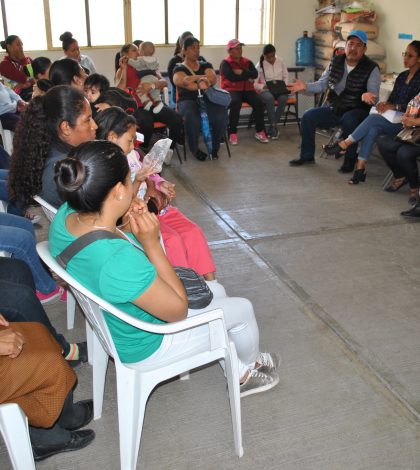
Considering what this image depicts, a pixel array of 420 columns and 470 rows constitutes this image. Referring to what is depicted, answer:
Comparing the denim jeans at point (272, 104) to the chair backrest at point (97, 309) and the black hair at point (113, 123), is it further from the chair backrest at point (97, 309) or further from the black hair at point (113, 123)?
the chair backrest at point (97, 309)

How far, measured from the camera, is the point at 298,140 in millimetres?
6484

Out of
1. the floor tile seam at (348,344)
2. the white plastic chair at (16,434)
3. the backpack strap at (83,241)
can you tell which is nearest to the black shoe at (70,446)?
the white plastic chair at (16,434)

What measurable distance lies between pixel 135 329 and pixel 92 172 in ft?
1.66

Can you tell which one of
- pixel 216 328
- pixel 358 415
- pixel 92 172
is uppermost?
pixel 92 172

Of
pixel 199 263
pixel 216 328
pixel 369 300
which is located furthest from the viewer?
pixel 369 300

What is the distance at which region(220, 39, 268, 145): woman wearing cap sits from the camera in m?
6.26

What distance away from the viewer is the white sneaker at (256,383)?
6.95 feet

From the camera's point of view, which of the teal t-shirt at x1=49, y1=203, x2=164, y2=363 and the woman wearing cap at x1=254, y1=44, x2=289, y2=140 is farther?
the woman wearing cap at x1=254, y1=44, x2=289, y2=140

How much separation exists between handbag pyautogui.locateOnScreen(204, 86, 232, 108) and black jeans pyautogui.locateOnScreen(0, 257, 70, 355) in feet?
13.1

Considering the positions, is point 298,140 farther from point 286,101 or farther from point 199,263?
point 199,263

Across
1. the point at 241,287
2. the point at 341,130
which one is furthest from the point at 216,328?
the point at 341,130

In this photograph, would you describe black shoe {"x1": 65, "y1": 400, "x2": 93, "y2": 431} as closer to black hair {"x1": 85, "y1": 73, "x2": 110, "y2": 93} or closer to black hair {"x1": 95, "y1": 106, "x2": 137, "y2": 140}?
black hair {"x1": 95, "y1": 106, "x2": 137, "y2": 140}

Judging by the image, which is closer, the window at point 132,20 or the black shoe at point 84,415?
the black shoe at point 84,415

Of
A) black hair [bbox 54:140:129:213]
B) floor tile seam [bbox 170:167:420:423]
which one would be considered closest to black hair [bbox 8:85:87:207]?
black hair [bbox 54:140:129:213]
